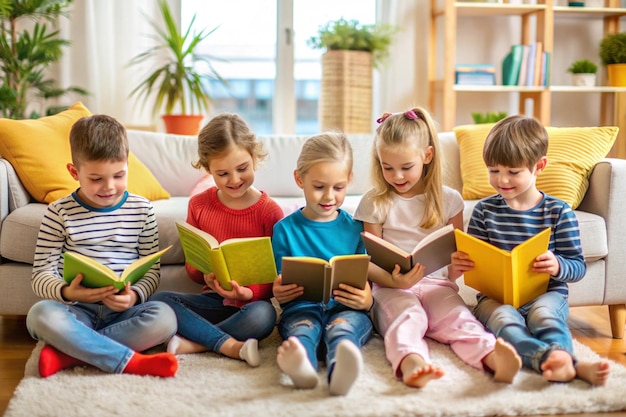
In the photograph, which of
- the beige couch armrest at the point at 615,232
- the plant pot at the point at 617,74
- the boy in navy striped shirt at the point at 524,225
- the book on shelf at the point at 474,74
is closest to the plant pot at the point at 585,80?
the plant pot at the point at 617,74

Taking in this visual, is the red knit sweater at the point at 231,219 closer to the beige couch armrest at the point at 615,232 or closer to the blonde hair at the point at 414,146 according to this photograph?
the blonde hair at the point at 414,146

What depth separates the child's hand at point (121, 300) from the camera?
1937 millimetres

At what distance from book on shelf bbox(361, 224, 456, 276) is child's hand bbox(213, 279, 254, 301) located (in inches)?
14.7

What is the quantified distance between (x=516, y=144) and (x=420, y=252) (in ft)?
1.43

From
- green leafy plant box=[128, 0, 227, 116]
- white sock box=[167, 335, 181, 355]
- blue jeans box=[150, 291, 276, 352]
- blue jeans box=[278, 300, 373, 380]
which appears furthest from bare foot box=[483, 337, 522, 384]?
green leafy plant box=[128, 0, 227, 116]

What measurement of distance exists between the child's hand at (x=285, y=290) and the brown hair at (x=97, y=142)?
581 mm

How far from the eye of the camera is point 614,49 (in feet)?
14.8

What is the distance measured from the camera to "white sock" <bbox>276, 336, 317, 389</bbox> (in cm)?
168

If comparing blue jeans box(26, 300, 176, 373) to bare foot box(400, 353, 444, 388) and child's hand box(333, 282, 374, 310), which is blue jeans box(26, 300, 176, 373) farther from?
bare foot box(400, 353, 444, 388)

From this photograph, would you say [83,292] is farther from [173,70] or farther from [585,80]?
[585,80]

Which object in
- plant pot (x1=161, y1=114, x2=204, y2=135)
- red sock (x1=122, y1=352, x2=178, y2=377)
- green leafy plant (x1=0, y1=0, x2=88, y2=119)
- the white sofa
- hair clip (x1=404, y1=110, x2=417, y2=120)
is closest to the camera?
red sock (x1=122, y1=352, x2=178, y2=377)

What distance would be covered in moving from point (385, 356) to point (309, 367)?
0.36 m

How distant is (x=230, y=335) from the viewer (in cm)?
205

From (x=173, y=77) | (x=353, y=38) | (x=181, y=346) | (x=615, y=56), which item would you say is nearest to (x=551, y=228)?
(x=181, y=346)
